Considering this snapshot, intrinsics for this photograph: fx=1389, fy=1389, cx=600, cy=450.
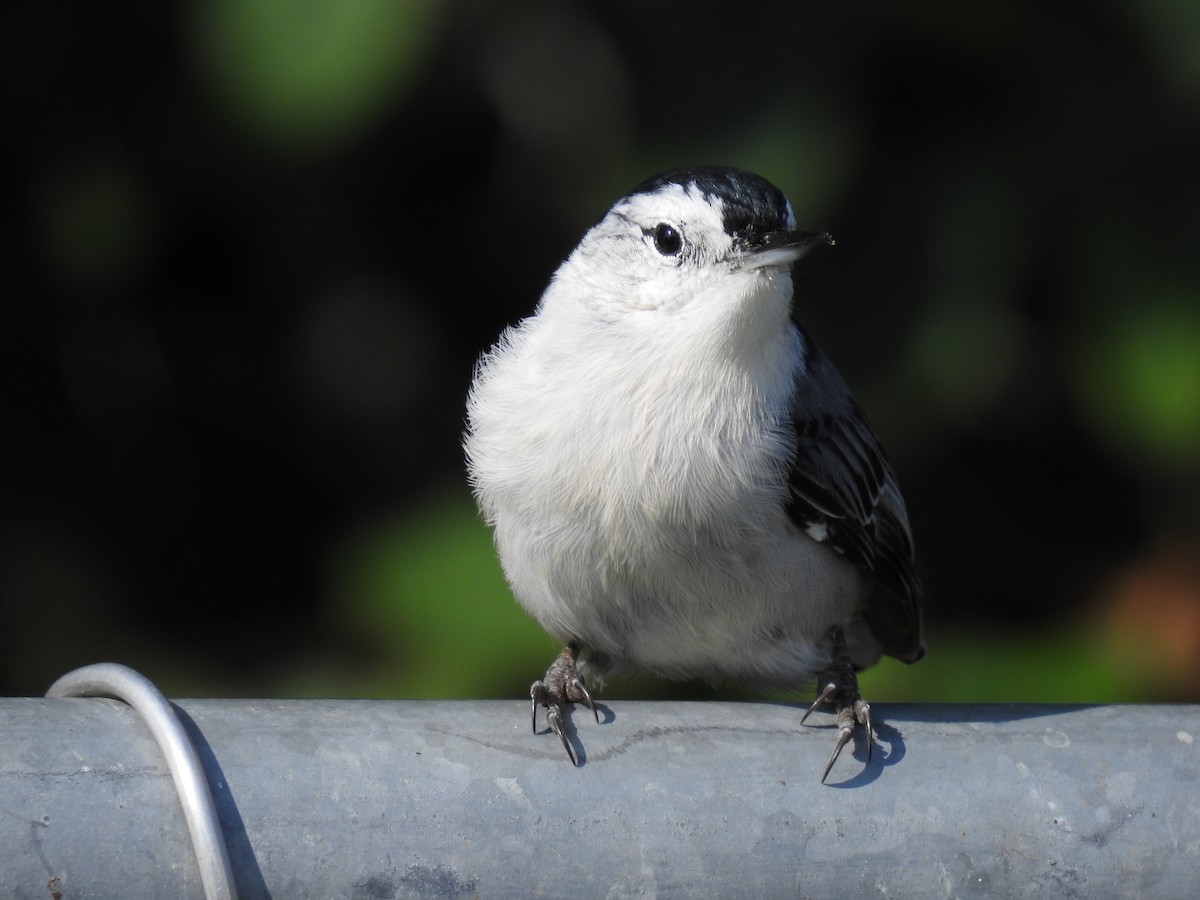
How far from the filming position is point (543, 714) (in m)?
1.34

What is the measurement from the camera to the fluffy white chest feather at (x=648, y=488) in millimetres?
1668

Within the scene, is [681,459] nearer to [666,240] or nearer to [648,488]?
[648,488]

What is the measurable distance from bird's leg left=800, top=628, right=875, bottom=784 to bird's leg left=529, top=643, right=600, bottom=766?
251mm

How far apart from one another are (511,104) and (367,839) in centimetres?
195

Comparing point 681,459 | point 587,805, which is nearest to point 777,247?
point 681,459

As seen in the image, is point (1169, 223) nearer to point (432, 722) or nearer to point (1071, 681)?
point (1071, 681)

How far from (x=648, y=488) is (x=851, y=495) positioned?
15.0 inches

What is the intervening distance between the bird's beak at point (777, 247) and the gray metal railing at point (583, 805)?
2.11ft

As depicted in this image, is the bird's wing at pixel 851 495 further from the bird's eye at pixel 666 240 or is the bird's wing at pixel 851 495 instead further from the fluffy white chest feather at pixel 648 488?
the bird's eye at pixel 666 240

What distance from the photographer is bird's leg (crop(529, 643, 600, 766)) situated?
1238mm

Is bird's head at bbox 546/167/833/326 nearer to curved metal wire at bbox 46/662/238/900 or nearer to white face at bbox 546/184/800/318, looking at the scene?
white face at bbox 546/184/800/318

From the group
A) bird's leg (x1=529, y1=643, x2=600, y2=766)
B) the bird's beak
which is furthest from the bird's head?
bird's leg (x1=529, y1=643, x2=600, y2=766)

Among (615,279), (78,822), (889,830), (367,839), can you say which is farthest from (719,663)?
(78,822)

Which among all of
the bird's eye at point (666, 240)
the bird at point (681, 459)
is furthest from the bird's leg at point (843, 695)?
the bird's eye at point (666, 240)
